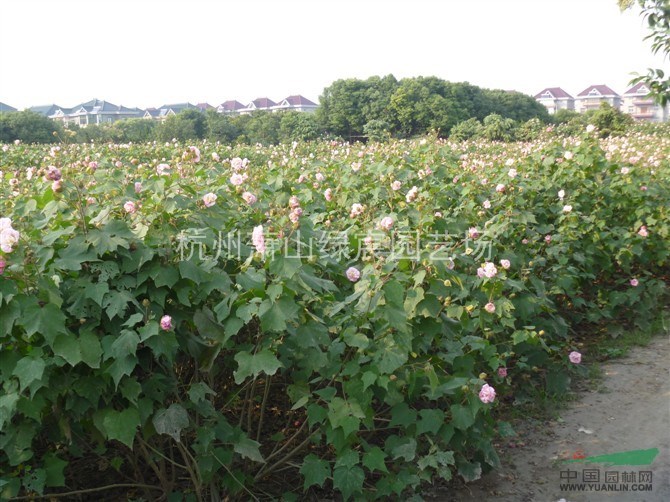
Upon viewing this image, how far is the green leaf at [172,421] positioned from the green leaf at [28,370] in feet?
1.52

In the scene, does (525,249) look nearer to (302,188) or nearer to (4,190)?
(302,188)

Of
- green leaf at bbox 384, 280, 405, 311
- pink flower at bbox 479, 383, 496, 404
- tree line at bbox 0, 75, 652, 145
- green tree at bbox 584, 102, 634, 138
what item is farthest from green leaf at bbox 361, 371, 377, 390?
green tree at bbox 584, 102, 634, 138

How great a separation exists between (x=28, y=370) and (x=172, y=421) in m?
0.53

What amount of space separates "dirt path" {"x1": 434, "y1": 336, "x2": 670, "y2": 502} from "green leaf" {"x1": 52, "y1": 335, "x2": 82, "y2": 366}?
1924 mm

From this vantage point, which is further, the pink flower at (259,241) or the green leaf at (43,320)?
the pink flower at (259,241)

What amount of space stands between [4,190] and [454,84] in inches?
2103

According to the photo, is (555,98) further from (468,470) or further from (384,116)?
(468,470)

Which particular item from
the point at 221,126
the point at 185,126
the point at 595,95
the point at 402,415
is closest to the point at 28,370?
the point at 402,415

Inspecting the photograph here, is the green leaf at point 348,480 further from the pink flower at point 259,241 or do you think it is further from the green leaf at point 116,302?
the green leaf at point 116,302

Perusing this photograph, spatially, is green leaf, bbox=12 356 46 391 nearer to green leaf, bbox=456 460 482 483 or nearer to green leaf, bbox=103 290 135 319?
green leaf, bbox=103 290 135 319

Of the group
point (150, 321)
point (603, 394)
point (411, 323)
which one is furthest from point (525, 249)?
point (150, 321)

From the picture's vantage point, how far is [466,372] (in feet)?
9.55

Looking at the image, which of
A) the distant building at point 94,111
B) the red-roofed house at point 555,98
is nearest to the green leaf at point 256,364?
the distant building at point 94,111

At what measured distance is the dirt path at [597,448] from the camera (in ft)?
10.3
